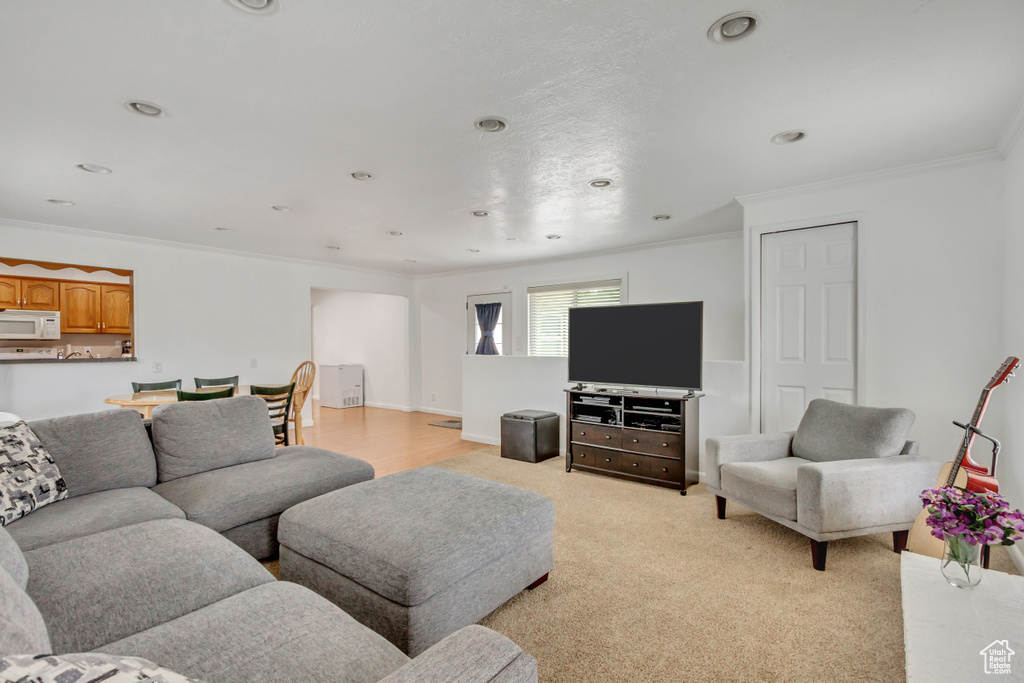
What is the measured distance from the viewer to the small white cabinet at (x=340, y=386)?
8836 mm

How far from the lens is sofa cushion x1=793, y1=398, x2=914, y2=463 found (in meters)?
2.76

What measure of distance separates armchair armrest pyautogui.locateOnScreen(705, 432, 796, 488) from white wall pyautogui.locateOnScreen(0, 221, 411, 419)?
590 centimetres

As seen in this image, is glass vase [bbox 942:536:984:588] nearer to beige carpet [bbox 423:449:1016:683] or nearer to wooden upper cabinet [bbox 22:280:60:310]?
beige carpet [bbox 423:449:1016:683]

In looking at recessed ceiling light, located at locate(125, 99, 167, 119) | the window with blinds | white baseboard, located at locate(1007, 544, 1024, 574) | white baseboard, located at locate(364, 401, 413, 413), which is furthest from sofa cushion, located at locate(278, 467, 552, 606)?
white baseboard, located at locate(364, 401, 413, 413)

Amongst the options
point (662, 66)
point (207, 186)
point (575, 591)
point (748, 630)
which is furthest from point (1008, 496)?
point (207, 186)

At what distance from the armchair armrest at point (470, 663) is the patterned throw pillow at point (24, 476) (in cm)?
210

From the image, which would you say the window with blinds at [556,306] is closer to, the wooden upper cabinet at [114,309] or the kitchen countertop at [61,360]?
the kitchen countertop at [61,360]

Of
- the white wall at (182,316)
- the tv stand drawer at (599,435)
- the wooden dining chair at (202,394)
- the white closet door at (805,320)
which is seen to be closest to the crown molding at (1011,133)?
the white closet door at (805,320)

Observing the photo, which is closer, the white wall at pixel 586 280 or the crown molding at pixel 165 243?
the crown molding at pixel 165 243

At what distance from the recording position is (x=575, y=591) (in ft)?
7.51

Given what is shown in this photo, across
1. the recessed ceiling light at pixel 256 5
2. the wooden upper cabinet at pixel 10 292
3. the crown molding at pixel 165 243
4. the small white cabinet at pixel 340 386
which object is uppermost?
the recessed ceiling light at pixel 256 5

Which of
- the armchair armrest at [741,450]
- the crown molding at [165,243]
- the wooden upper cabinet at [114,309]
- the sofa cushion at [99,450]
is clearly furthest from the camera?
the wooden upper cabinet at [114,309]

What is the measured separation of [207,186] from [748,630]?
4.42 metres

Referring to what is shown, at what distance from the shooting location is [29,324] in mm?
5273
